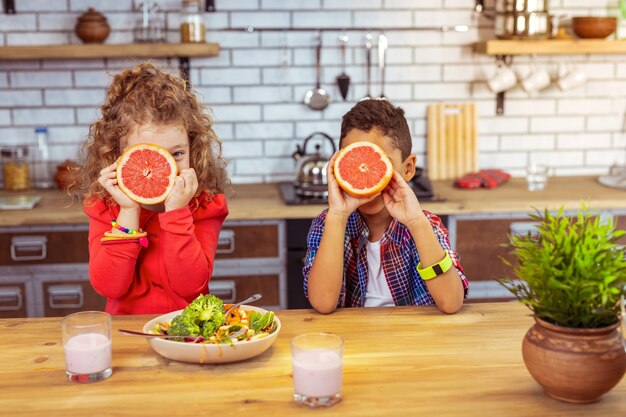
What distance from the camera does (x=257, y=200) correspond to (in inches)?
159

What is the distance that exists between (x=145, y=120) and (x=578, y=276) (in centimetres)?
139

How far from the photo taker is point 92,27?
13.7ft

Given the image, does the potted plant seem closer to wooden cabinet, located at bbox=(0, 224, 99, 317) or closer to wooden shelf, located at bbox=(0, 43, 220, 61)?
wooden cabinet, located at bbox=(0, 224, 99, 317)

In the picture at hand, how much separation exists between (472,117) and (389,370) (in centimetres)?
297

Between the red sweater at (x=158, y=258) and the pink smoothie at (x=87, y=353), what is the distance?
578 millimetres

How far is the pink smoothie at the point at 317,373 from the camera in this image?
1.61 metres

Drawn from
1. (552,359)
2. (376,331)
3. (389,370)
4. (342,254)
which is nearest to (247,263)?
(342,254)

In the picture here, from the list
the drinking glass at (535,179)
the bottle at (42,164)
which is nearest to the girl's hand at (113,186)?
the bottle at (42,164)

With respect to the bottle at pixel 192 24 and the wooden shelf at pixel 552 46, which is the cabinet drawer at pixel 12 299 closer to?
the bottle at pixel 192 24

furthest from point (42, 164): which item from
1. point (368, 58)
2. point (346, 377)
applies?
point (346, 377)

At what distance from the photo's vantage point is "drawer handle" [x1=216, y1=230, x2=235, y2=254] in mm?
3867

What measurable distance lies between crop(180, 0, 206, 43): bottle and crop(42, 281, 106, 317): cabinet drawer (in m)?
1.32

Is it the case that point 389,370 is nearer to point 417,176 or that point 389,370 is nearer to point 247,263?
point 247,263

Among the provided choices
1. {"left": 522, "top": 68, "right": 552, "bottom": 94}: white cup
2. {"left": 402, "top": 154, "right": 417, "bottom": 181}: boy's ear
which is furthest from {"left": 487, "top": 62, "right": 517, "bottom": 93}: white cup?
{"left": 402, "top": 154, "right": 417, "bottom": 181}: boy's ear
